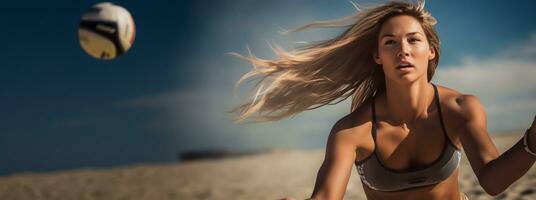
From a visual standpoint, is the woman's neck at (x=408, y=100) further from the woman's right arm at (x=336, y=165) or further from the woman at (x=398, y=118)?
the woman's right arm at (x=336, y=165)

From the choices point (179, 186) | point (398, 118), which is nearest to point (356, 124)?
point (398, 118)

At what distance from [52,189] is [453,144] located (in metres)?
12.0

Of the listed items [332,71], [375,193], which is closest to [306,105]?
[332,71]

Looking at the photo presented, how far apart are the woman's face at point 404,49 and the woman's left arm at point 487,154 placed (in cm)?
40

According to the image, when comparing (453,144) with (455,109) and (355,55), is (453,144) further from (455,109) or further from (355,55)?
(355,55)

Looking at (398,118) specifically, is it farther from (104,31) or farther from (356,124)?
(104,31)

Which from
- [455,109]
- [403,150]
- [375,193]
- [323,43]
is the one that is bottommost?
[375,193]

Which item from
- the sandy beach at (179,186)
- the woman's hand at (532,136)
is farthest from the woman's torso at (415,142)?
the sandy beach at (179,186)

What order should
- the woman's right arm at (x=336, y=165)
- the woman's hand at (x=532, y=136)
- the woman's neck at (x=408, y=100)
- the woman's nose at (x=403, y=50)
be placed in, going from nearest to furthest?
the woman's hand at (x=532, y=136)
the woman's right arm at (x=336, y=165)
the woman's nose at (x=403, y=50)
the woman's neck at (x=408, y=100)

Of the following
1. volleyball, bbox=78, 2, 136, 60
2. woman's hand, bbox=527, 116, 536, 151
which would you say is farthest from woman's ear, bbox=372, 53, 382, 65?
volleyball, bbox=78, 2, 136, 60

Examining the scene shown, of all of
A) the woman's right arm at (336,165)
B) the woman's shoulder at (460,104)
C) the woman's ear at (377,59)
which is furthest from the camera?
the woman's ear at (377,59)

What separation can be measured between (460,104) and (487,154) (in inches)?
22.8

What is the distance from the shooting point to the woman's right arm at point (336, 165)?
13.0ft

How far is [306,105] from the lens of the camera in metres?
5.33
